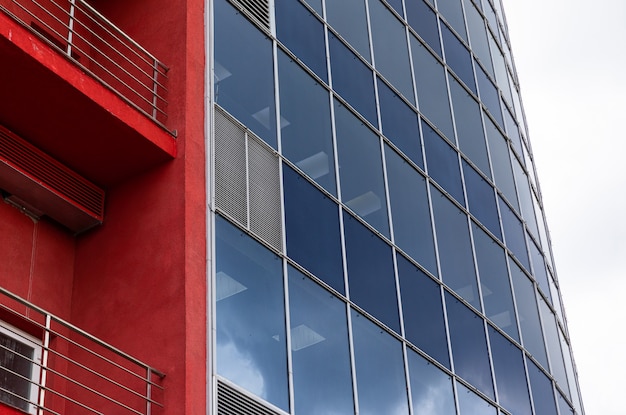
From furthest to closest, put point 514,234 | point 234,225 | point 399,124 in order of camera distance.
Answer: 1. point 514,234
2. point 399,124
3. point 234,225

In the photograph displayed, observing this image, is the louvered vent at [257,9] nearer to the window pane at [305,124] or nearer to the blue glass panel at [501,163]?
the window pane at [305,124]

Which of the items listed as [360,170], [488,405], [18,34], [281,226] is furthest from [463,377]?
[18,34]

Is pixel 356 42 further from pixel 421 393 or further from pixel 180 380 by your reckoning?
pixel 180 380

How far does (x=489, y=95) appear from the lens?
27.2 meters

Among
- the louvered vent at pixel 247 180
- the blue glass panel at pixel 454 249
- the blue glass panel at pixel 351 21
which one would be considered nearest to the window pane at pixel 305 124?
the louvered vent at pixel 247 180

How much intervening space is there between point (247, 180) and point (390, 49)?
723cm

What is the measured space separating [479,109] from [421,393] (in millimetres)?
9491

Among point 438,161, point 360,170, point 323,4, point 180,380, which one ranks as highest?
point 323,4

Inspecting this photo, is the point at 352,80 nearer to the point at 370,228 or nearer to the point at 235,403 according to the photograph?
the point at 370,228

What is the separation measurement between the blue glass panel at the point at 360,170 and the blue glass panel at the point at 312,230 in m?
0.80

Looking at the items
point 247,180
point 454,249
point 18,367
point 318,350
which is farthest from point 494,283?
point 18,367

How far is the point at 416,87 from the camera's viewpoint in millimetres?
22781

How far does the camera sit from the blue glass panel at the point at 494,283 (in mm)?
21938

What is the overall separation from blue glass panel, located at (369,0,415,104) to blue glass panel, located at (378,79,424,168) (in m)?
0.39
